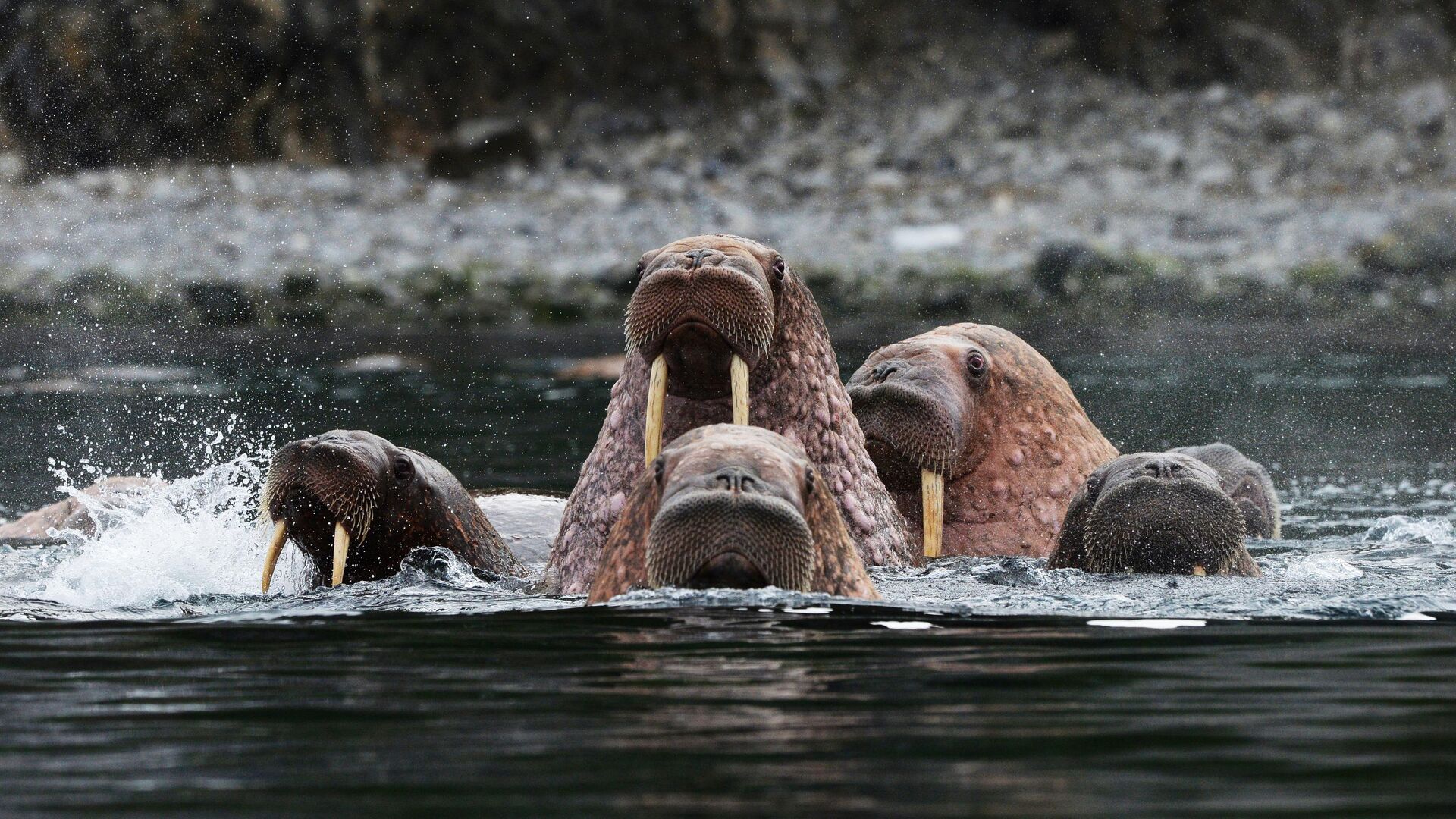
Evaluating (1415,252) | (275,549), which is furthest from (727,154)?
(275,549)

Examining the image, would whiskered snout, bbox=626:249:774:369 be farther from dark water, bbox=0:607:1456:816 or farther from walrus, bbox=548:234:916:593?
dark water, bbox=0:607:1456:816

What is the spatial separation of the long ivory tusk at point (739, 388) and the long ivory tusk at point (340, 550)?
1749 millimetres

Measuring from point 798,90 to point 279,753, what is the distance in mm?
39362

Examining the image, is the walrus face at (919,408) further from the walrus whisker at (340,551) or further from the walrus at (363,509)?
the walrus whisker at (340,551)

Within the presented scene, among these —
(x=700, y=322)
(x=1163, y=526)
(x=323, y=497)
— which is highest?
(x=700, y=322)

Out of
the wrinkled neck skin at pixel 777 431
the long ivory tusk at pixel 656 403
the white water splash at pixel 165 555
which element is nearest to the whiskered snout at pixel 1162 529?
the wrinkled neck skin at pixel 777 431

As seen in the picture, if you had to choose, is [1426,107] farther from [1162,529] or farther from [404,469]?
[404,469]

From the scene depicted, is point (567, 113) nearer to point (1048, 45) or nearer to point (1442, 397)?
point (1048, 45)

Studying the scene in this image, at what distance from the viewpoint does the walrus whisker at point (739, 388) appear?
7.40 meters

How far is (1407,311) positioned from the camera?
28.0 meters

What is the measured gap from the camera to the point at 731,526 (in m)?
6.04

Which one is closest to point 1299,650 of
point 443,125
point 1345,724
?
point 1345,724

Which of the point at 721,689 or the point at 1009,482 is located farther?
the point at 1009,482

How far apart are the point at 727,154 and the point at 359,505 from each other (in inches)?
1270
